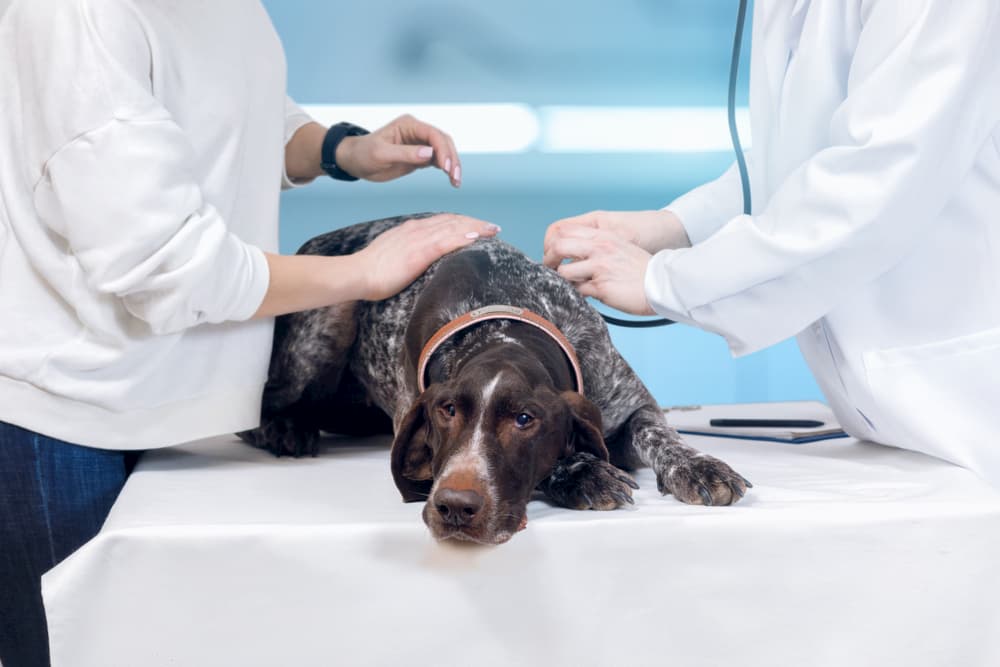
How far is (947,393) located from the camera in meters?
1.66

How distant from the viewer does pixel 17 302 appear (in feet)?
5.38

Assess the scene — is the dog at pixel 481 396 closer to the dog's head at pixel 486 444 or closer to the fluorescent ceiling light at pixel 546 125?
the dog's head at pixel 486 444

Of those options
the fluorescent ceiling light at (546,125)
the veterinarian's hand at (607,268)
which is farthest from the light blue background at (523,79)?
the veterinarian's hand at (607,268)

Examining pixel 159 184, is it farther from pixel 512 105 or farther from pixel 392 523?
pixel 512 105

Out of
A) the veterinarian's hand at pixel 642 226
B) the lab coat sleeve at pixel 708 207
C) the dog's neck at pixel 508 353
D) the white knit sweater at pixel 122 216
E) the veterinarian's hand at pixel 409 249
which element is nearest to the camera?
the white knit sweater at pixel 122 216

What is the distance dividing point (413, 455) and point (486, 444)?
0.62ft

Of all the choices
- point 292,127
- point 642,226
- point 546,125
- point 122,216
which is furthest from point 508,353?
point 546,125

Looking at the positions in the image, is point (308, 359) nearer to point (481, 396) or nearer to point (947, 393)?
point (481, 396)


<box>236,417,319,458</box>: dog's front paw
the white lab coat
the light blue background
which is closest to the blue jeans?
<box>236,417,319,458</box>: dog's front paw

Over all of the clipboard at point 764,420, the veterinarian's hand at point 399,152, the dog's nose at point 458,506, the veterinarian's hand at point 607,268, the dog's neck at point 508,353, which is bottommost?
the clipboard at point 764,420

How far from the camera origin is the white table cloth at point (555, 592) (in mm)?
1429

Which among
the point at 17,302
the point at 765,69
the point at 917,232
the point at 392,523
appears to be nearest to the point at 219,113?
the point at 17,302

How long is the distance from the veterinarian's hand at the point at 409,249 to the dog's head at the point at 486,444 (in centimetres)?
31

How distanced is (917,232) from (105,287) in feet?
4.09
